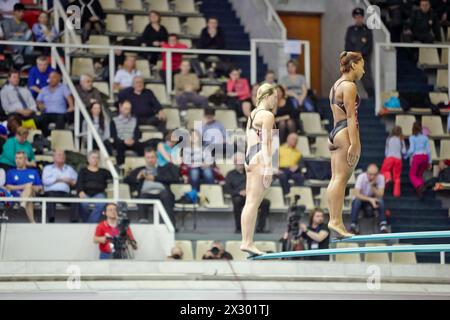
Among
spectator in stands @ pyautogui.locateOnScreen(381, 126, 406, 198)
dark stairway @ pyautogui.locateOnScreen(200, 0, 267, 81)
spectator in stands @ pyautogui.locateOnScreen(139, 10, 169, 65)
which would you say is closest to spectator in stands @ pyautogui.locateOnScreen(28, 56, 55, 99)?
spectator in stands @ pyautogui.locateOnScreen(139, 10, 169, 65)

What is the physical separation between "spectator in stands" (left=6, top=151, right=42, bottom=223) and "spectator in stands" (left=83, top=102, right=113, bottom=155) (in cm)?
183

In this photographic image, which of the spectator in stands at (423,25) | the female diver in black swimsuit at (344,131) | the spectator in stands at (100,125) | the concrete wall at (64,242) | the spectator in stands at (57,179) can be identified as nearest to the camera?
the female diver in black swimsuit at (344,131)

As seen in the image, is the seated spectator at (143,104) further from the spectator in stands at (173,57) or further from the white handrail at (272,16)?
the white handrail at (272,16)

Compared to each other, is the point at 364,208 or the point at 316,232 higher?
the point at 364,208

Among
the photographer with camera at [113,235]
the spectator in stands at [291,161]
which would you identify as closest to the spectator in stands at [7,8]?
the spectator in stands at [291,161]

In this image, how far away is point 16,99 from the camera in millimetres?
26516

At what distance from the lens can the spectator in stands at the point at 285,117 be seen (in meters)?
27.2

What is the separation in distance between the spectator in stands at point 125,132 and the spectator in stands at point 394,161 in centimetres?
400

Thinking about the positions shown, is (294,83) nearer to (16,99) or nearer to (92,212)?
(16,99)

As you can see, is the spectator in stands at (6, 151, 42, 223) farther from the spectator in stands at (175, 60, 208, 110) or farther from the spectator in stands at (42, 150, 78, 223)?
the spectator in stands at (175, 60, 208, 110)

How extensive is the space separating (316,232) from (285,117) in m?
3.69

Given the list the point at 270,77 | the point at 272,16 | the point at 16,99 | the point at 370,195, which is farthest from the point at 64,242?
the point at 272,16

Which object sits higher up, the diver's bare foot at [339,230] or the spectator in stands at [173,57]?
the spectator in stands at [173,57]
